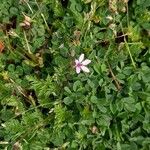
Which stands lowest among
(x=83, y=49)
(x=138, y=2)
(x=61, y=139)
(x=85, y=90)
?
→ (x=61, y=139)

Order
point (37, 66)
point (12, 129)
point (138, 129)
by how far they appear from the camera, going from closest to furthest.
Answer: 1. point (138, 129)
2. point (12, 129)
3. point (37, 66)

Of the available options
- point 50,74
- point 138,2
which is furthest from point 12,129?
point 138,2

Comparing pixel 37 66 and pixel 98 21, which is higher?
pixel 98 21

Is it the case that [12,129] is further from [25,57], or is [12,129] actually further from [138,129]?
[138,129]

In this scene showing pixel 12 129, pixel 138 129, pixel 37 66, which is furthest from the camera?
pixel 37 66

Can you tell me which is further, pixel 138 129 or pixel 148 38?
pixel 148 38

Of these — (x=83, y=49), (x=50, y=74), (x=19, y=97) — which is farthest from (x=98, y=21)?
(x=19, y=97)
